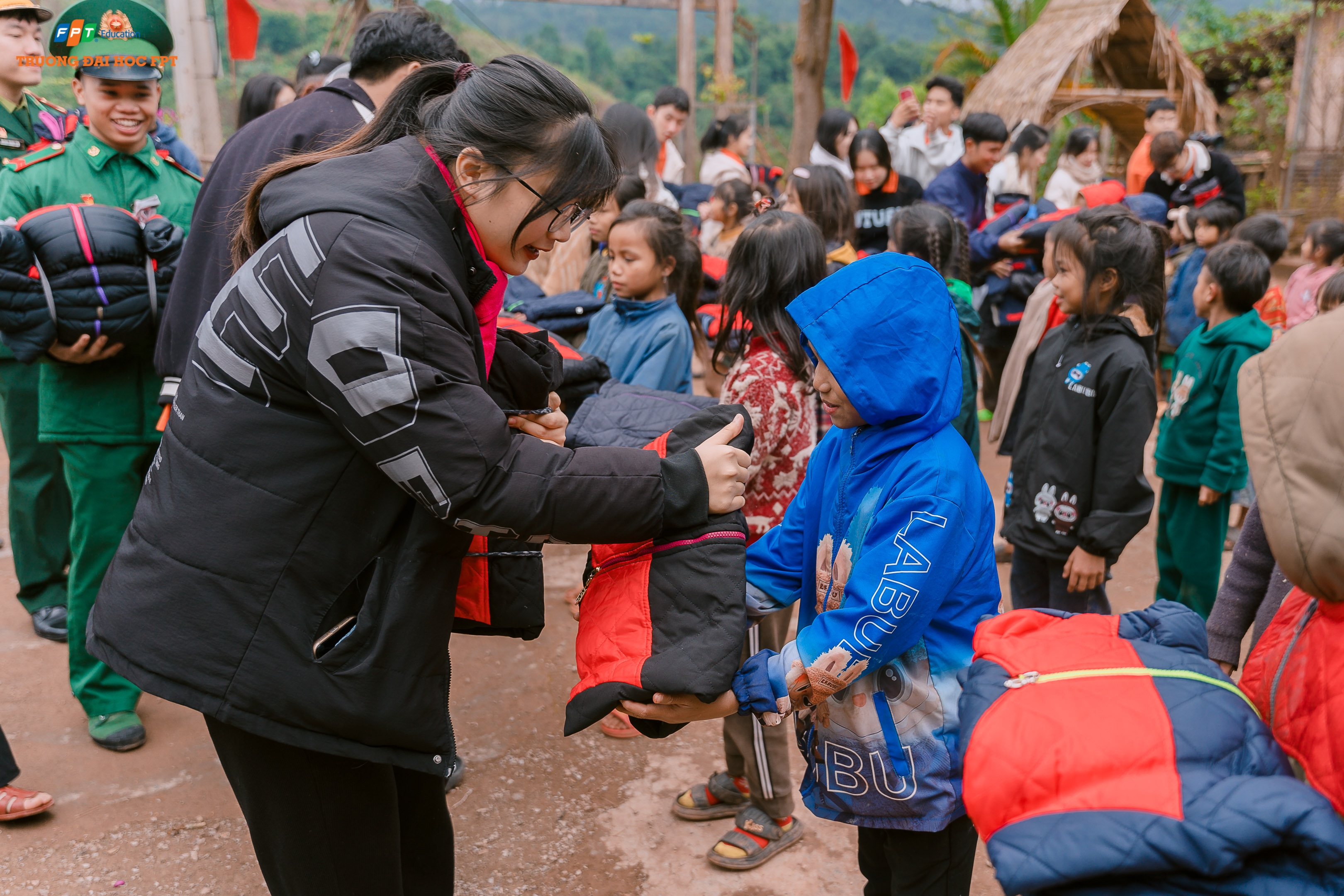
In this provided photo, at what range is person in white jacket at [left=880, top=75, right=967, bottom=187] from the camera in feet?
22.3

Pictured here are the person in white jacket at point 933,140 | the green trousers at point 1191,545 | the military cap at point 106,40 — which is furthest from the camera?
the person in white jacket at point 933,140

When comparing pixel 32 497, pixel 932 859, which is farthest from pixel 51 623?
pixel 932 859

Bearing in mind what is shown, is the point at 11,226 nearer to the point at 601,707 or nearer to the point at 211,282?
the point at 211,282

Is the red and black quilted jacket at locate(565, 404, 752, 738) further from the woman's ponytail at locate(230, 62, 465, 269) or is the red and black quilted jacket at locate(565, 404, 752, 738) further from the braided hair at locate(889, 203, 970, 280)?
the braided hair at locate(889, 203, 970, 280)

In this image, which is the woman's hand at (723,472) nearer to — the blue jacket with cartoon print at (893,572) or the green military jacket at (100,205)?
the blue jacket with cartoon print at (893,572)

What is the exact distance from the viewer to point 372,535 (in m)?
1.46

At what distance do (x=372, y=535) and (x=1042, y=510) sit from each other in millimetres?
2278

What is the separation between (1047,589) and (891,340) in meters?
1.98

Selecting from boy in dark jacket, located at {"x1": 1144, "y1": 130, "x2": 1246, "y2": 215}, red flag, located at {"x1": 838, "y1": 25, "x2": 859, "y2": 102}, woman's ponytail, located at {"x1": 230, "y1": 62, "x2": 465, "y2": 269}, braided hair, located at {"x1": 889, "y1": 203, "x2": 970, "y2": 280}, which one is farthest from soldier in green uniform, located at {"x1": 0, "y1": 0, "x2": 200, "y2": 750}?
red flag, located at {"x1": 838, "y1": 25, "x2": 859, "y2": 102}

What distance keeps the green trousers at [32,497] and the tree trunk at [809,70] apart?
594 centimetres

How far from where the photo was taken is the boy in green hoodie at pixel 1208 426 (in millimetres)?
3439

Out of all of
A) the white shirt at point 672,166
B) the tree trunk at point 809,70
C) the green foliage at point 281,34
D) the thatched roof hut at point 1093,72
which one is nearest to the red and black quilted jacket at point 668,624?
the white shirt at point 672,166

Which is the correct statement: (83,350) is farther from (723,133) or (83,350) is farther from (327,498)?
(723,133)

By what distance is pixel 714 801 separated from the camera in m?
2.85
